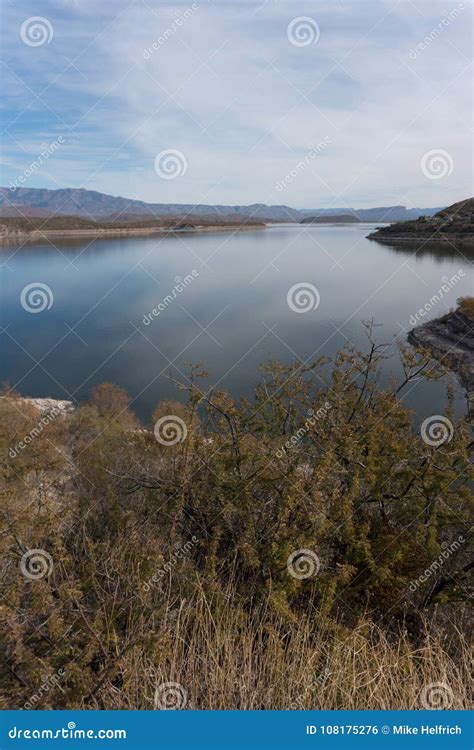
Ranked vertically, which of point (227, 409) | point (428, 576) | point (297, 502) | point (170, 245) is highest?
point (170, 245)

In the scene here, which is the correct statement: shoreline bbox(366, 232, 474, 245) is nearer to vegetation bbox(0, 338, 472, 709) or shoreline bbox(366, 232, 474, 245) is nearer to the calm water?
the calm water

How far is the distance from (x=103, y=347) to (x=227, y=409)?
90.6 ft

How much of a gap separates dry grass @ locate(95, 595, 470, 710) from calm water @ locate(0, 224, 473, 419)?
12359mm

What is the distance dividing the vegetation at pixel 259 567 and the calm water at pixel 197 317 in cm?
1121

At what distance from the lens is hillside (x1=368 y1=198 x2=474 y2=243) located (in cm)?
6607

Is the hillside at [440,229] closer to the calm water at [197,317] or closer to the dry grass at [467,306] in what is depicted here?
the calm water at [197,317]

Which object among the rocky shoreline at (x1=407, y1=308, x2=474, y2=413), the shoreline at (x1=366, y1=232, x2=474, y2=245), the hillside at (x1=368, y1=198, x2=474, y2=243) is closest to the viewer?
the rocky shoreline at (x1=407, y1=308, x2=474, y2=413)

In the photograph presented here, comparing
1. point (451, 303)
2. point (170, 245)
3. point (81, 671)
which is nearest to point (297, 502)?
point (81, 671)

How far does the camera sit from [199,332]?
30.7 metres

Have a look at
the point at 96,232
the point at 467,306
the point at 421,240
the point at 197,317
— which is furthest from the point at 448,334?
the point at 96,232

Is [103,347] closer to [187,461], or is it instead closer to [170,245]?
[187,461]

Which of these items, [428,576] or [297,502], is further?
[428,576]

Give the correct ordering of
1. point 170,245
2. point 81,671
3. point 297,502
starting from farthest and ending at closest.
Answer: point 170,245 → point 297,502 → point 81,671

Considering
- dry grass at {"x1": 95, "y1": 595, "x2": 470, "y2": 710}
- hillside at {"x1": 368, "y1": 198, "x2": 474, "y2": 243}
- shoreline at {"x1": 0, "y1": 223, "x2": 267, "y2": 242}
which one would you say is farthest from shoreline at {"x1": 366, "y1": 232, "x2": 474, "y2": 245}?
dry grass at {"x1": 95, "y1": 595, "x2": 470, "y2": 710}
